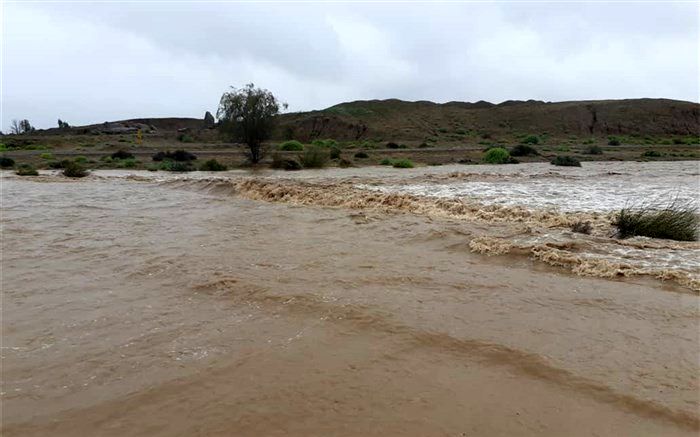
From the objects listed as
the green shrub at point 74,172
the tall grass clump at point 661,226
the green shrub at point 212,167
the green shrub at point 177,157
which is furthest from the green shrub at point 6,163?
the tall grass clump at point 661,226

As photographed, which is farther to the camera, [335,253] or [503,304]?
[335,253]

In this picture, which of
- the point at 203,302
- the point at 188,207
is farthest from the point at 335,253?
the point at 188,207

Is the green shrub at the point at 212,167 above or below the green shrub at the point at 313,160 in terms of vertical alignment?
A: below

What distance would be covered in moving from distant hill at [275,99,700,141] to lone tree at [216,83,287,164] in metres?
29.0

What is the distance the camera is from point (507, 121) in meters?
72.2

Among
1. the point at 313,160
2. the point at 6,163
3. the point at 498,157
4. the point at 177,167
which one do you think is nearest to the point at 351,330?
the point at 313,160

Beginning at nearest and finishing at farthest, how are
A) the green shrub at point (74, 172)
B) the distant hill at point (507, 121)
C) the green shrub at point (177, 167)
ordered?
1. the green shrub at point (74, 172)
2. the green shrub at point (177, 167)
3. the distant hill at point (507, 121)

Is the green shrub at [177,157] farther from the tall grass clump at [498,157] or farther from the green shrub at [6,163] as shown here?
the tall grass clump at [498,157]

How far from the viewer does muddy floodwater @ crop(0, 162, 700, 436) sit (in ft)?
11.9

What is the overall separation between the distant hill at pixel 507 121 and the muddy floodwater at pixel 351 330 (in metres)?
51.7

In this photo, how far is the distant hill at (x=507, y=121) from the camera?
63.0m

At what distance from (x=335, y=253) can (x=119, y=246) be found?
3906mm

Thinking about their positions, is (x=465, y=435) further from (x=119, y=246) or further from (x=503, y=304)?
(x=119, y=246)

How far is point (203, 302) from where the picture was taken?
6066mm
